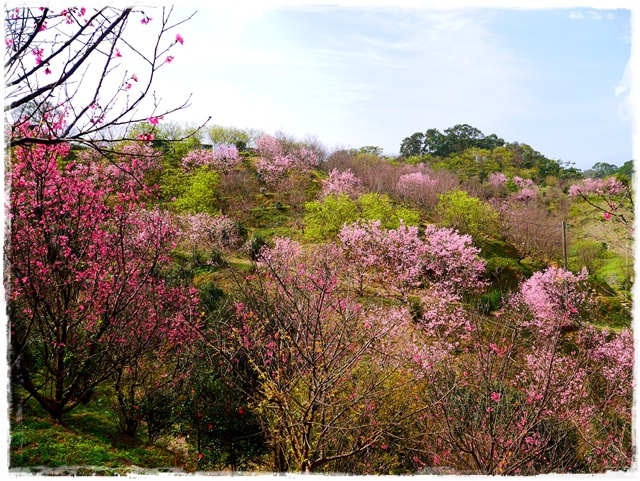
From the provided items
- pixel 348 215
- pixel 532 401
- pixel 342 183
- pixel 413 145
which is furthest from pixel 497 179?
pixel 532 401

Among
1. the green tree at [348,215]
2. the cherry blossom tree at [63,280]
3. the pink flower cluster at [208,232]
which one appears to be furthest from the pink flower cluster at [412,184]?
the cherry blossom tree at [63,280]

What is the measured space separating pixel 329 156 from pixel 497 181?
49.8 ft

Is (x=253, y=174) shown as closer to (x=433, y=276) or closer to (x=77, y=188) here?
(x=433, y=276)

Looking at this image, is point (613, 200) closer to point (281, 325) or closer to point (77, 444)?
point (281, 325)

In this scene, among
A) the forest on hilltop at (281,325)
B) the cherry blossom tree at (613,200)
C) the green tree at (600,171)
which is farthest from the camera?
the green tree at (600,171)

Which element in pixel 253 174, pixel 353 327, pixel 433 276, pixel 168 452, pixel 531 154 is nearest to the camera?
pixel 353 327

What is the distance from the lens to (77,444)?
14.6 ft

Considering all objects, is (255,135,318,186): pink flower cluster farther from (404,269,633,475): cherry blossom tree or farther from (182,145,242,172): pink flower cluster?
(404,269,633,475): cherry blossom tree

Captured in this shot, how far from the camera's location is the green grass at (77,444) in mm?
3855

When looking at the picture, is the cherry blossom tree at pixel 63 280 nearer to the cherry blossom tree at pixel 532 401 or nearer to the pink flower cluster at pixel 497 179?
the cherry blossom tree at pixel 532 401

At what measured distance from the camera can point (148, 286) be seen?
6.16m

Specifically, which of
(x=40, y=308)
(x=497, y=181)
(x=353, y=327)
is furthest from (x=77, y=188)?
(x=497, y=181)

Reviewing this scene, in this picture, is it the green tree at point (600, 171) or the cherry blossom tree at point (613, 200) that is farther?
the green tree at point (600, 171)

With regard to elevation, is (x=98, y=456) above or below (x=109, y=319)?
below
